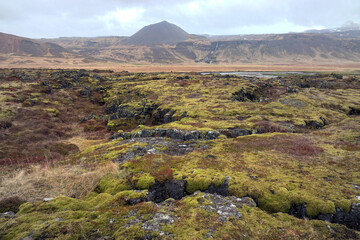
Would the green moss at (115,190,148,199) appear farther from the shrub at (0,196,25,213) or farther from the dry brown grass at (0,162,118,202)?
the shrub at (0,196,25,213)

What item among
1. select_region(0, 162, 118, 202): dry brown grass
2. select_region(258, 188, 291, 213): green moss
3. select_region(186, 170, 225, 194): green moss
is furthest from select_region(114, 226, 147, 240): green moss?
select_region(258, 188, 291, 213): green moss

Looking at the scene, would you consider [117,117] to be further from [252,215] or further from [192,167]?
[252,215]

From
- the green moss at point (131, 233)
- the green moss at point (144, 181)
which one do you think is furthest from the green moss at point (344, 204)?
the green moss at point (144, 181)

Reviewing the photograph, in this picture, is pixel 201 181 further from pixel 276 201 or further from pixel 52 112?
pixel 52 112

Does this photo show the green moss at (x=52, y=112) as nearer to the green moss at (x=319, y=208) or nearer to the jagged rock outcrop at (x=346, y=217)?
the green moss at (x=319, y=208)

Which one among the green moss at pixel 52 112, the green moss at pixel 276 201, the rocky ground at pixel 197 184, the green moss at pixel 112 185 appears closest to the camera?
the rocky ground at pixel 197 184

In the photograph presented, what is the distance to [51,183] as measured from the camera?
13.3 m

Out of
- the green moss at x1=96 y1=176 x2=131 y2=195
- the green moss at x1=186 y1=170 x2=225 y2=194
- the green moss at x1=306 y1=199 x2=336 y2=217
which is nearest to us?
the green moss at x1=306 y1=199 x2=336 y2=217

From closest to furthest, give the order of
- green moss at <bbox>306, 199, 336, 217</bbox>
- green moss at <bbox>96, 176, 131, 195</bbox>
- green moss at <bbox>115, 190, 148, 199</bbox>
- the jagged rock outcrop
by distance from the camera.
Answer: the jagged rock outcrop < green moss at <bbox>306, 199, 336, 217</bbox> < green moss at <bbox>115, 190, 148, 199</bbox> < green moss at <bbox>96, 176, 131, 195</bbox>

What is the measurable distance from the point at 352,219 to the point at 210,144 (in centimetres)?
1318

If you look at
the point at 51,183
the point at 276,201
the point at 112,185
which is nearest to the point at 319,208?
the point at 276,201

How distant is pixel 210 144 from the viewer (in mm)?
22000

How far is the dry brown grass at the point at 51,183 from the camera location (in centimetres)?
1191

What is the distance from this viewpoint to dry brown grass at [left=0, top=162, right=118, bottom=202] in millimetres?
11914
